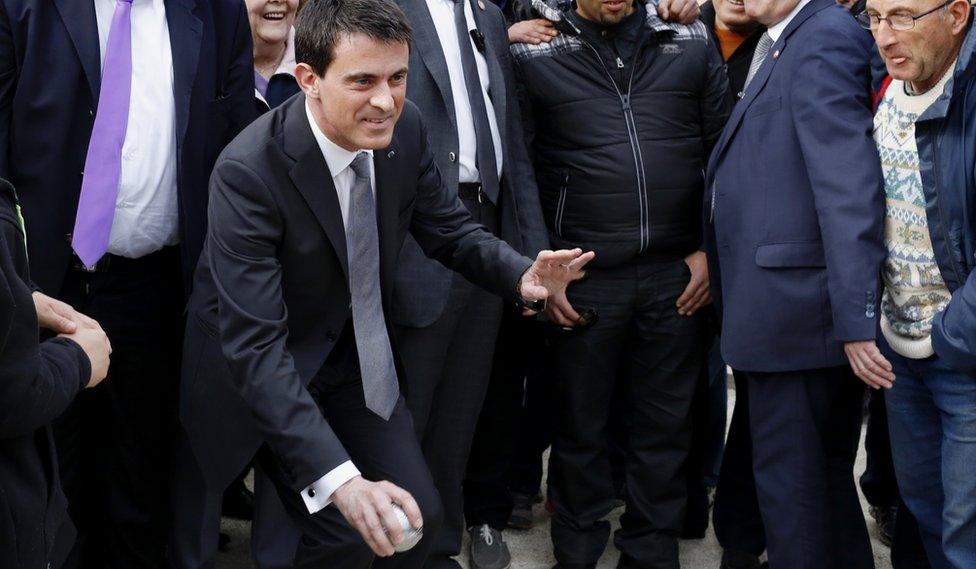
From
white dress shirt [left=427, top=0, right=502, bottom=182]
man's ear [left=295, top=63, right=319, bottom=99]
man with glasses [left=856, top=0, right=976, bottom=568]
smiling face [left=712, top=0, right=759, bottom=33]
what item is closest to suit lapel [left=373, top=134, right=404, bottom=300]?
man's ear [left=295, top=63, right=319, bottom=99]

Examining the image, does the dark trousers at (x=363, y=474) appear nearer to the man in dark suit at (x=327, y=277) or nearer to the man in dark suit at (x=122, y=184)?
the man in dark suit at (x=327, y=277)

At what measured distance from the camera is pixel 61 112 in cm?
364

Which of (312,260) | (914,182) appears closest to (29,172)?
(312,260)

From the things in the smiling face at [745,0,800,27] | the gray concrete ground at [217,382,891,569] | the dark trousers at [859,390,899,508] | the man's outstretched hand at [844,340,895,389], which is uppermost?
the smiling face at [745,0,800,27]

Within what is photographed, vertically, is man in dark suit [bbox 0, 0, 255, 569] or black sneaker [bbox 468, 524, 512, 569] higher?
man in dark suit [bbox 0, 0, 255, 569]

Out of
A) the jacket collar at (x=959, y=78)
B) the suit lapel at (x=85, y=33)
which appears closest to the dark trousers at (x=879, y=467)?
the jacket collar at (x=959, y=78)

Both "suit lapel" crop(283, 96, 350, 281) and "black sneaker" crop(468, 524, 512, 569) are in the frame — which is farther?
"black sneaker" crop(468, 524, 512, 569)

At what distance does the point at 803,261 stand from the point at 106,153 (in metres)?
1.99

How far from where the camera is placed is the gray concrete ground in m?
4.55

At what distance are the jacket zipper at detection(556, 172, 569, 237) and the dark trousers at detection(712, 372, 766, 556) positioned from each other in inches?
30.7

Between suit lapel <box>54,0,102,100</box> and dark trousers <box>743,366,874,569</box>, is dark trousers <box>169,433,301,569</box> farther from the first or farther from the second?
dark trousers <box>743,366,874,569</box>

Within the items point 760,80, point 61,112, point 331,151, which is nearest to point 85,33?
point 61,112

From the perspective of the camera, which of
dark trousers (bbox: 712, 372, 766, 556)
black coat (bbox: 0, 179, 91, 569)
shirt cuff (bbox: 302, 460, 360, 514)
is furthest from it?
dark trousers (bbox: 712, 372, 766, 556)

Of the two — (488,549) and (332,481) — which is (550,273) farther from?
(488,549)
